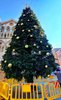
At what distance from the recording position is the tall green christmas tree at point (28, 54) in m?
6.71

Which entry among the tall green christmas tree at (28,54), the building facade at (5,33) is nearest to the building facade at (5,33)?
the building facade at (5,33)

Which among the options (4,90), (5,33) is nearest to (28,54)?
(4,90)

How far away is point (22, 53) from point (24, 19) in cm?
185

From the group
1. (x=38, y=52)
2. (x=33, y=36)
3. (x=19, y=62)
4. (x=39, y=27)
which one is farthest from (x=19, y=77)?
(x=39, y=27)

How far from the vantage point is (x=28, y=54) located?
693 centimetres

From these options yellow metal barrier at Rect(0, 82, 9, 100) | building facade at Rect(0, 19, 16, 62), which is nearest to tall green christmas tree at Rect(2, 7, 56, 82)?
yellow metal barrier at Rect(0, 82, 9, 100)

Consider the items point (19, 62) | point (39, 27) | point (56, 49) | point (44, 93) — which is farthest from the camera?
point (56, 49)

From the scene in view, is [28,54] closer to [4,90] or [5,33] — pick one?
[4,90]

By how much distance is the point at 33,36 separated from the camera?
7.30m

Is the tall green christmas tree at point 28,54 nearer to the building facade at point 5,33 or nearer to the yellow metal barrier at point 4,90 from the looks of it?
the yellow metal barrier at point 4,90

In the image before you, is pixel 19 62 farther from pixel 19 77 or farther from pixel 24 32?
pixel 24 32

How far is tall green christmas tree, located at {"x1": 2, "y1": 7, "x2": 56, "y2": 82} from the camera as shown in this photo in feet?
22.0

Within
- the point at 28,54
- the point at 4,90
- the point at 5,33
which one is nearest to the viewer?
the point at 4,90

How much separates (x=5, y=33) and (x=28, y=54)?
6.05 meters
